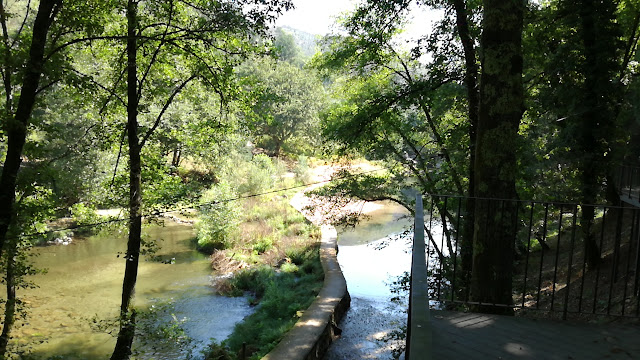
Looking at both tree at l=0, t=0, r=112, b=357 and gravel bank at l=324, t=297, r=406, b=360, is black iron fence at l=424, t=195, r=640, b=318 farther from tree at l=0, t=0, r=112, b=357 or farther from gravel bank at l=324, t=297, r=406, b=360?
tree at l=0, t=0, r=112, b=357

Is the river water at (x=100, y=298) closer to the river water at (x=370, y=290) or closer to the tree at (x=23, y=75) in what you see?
the tree at (x=23, y=75)

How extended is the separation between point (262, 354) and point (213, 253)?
982 cm

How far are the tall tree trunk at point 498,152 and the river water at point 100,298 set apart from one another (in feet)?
21.2

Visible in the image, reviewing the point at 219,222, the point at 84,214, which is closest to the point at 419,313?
the point at 84,214

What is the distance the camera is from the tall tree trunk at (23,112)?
5.85m

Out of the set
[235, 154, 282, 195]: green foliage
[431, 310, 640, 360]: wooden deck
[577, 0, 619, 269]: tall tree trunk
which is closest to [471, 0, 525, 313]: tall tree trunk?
[431, 310, 640, 360]: wooden deck

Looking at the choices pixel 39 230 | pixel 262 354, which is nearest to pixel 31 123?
pixel 39 230

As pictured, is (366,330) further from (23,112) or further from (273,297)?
(23,112)

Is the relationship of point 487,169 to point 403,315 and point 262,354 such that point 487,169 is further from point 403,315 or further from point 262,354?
point 403,315

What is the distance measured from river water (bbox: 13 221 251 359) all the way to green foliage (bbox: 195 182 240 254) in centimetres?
85

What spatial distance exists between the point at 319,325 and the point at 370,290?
17.3 ft

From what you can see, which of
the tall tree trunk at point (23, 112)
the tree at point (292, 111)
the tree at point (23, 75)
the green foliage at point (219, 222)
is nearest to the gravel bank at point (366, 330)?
the tree at point (23, 75)

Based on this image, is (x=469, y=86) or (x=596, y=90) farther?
(x=469, y=86)

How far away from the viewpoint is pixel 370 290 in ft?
46.9
